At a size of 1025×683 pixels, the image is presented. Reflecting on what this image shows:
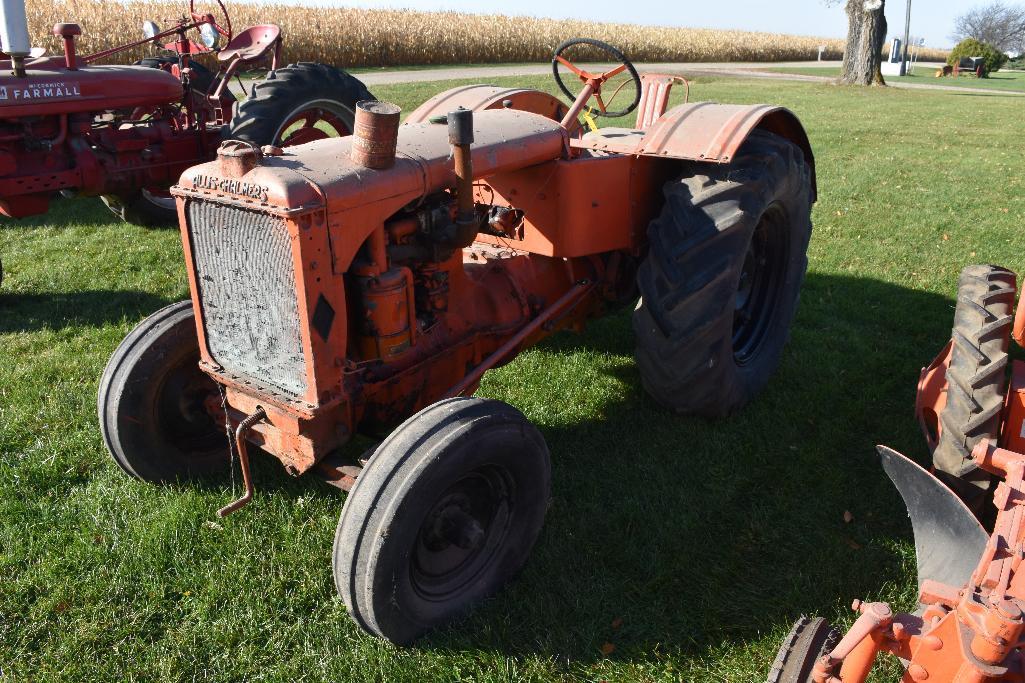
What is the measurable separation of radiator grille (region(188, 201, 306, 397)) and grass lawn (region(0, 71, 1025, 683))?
702 millimetres

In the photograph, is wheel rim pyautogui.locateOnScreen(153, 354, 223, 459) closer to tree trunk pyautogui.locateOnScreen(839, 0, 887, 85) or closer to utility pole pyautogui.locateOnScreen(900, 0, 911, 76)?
tree trunk pyautogui.locateOnScreen(839, 0, 887, 85)

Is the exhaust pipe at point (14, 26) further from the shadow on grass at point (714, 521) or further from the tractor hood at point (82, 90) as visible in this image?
the shadow on grass at point (714, 521)

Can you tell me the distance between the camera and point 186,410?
127 inches

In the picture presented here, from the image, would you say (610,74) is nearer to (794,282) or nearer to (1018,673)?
(794,282)

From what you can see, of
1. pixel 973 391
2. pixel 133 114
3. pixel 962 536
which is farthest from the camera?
pixel 133 114

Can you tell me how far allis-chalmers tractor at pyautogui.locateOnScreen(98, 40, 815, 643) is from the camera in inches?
97.3

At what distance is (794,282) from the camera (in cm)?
424

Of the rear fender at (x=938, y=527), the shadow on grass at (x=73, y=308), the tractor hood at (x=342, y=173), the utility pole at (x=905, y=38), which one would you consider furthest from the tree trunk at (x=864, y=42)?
the rear fender at (x=938, y=527)

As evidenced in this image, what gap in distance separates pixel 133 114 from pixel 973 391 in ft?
21.6

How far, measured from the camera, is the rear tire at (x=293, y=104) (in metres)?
6.23

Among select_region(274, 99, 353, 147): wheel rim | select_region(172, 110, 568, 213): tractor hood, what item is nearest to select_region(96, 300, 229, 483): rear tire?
select_region(172, 110, 568, 213): tractor hood

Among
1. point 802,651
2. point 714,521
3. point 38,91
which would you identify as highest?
point 38,91

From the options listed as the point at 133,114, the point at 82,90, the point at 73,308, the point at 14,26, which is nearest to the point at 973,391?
the point at 73,308

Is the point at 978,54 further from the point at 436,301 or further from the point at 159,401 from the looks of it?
the point at 159,401
